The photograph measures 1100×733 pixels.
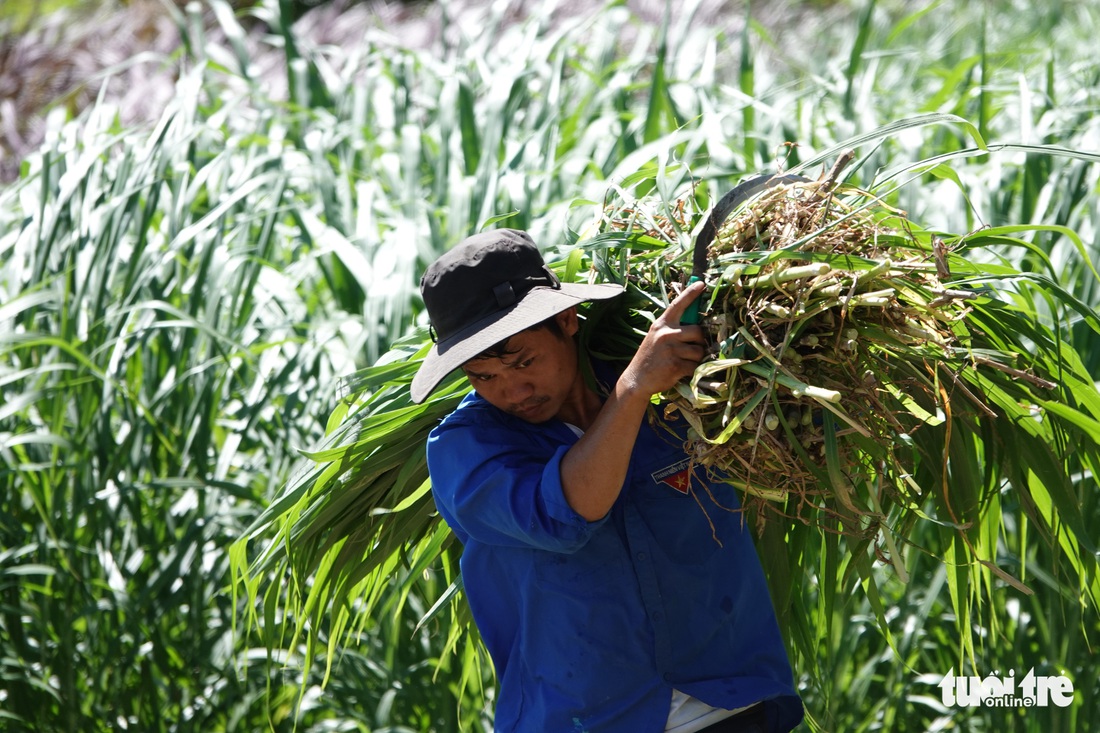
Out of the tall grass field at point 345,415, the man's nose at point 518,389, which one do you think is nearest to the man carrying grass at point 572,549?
the man's nose at point 518,389

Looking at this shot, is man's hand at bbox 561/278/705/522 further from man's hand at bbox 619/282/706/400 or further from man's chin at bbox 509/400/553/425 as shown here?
man's chin at bbox 509/400/553/425

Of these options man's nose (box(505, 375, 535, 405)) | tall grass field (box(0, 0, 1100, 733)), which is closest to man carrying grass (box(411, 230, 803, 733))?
man's nose (box(505, 375, 535, 405))

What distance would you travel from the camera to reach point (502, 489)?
1287mm

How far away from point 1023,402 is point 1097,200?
108cm

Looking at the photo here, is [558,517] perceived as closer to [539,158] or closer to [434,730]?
[434,730]

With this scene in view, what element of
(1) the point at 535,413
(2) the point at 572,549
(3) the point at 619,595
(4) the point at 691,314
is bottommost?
(3) the point at 619,595

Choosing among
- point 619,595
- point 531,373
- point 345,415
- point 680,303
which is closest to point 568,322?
point 531,373

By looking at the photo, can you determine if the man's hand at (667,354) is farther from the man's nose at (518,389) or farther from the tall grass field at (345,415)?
the tall grass field at (345,415)

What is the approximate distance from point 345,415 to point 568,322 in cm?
51

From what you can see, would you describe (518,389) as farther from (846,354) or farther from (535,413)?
(846,354)

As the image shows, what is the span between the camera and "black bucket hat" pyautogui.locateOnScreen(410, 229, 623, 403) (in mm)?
1330

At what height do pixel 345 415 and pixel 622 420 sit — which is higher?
pixel 622 420

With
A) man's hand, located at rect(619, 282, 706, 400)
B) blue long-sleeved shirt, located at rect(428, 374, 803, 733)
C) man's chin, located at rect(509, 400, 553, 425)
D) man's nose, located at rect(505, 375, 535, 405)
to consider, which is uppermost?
man's hand, located at rect(619, 282, 706, 400)

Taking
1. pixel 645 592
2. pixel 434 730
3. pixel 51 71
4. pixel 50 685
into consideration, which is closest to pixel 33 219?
pixel 50 685
